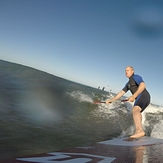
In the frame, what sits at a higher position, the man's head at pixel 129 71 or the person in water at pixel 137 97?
the man's head at pixel 129 71

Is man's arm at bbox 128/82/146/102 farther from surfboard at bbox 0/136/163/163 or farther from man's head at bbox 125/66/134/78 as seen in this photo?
surfboard at bbox 0/136/163/163

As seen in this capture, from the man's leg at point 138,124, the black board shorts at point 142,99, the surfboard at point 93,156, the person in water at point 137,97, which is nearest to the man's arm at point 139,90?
the person in water at point 137,97

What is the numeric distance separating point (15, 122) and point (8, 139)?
1390 millimetres

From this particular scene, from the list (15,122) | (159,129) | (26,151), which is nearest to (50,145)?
(26,151)

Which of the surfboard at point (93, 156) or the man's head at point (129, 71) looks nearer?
the surfboard at point (93, 156)

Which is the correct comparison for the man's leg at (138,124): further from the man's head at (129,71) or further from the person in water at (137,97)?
the man's head at (129,71)

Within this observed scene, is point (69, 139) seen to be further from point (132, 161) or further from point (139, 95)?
point (132, 161)

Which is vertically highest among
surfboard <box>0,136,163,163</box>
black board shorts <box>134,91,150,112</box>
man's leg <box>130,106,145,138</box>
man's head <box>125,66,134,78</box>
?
man's head <box>125,66,134,78</box>

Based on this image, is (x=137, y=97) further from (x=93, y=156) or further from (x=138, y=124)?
(x=93, y=156)

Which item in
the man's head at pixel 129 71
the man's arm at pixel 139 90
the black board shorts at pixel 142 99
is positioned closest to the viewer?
the man's arm at pixel 139 90

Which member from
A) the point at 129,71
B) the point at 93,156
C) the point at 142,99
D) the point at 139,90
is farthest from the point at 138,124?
the point at 93,156

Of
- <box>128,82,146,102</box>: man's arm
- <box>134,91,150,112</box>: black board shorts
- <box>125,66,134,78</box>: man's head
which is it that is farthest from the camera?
<box>125,66,134,78</box>: man's head

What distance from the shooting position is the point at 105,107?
12.1m

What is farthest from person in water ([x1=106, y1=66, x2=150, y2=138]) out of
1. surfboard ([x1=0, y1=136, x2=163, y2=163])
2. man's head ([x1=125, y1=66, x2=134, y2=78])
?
surfboard ([x1=0, y1=136, x2=163, y2=163])
